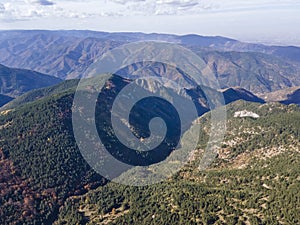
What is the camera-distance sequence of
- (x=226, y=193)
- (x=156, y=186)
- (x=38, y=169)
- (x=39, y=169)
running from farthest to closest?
(x=39, y=169) → (x=38, y=169) → (x=156, y=186) → (x=226, y=193)

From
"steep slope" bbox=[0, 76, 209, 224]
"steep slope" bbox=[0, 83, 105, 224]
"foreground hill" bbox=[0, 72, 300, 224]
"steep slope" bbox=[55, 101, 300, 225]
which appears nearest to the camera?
"steep slope" bbox=[55, 101, 300, 225]

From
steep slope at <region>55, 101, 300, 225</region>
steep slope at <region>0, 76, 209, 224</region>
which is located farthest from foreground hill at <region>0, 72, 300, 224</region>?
steep slope at <region>0, 76, 209, 224</region>

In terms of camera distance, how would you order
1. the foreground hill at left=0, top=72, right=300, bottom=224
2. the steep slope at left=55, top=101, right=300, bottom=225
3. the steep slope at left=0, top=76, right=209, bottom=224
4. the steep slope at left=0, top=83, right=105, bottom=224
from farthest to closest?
the steep slope at left=0, top=76, right=209, bottom=224 → the steep slope at left=0, top=83, right=105, bottom=224 → the foreground hill at left=0, top=72, right=300, bottom=224 → the steep slope at left=55, top=101, right=300, bottom=225

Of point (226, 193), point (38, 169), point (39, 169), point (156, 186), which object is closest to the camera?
point (226, 193)

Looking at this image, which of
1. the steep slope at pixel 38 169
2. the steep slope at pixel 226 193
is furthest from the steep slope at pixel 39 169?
the steep slope at pixel 226 193

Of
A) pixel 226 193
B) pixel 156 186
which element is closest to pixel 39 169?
pixel 156 186

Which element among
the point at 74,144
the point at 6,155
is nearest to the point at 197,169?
the point at 74,144

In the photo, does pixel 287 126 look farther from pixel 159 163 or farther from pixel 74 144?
pixel 74 144

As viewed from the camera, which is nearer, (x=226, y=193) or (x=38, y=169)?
(x=226, y=193)

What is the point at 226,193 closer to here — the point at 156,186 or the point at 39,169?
the point at 156,186

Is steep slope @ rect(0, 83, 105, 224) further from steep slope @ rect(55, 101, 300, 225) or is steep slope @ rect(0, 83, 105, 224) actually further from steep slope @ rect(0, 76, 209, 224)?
steep slope @ rect(55, 101, 300, 225)

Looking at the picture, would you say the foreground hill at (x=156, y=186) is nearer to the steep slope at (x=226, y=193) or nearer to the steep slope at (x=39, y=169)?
the steep slope at (x=226, y=193)
